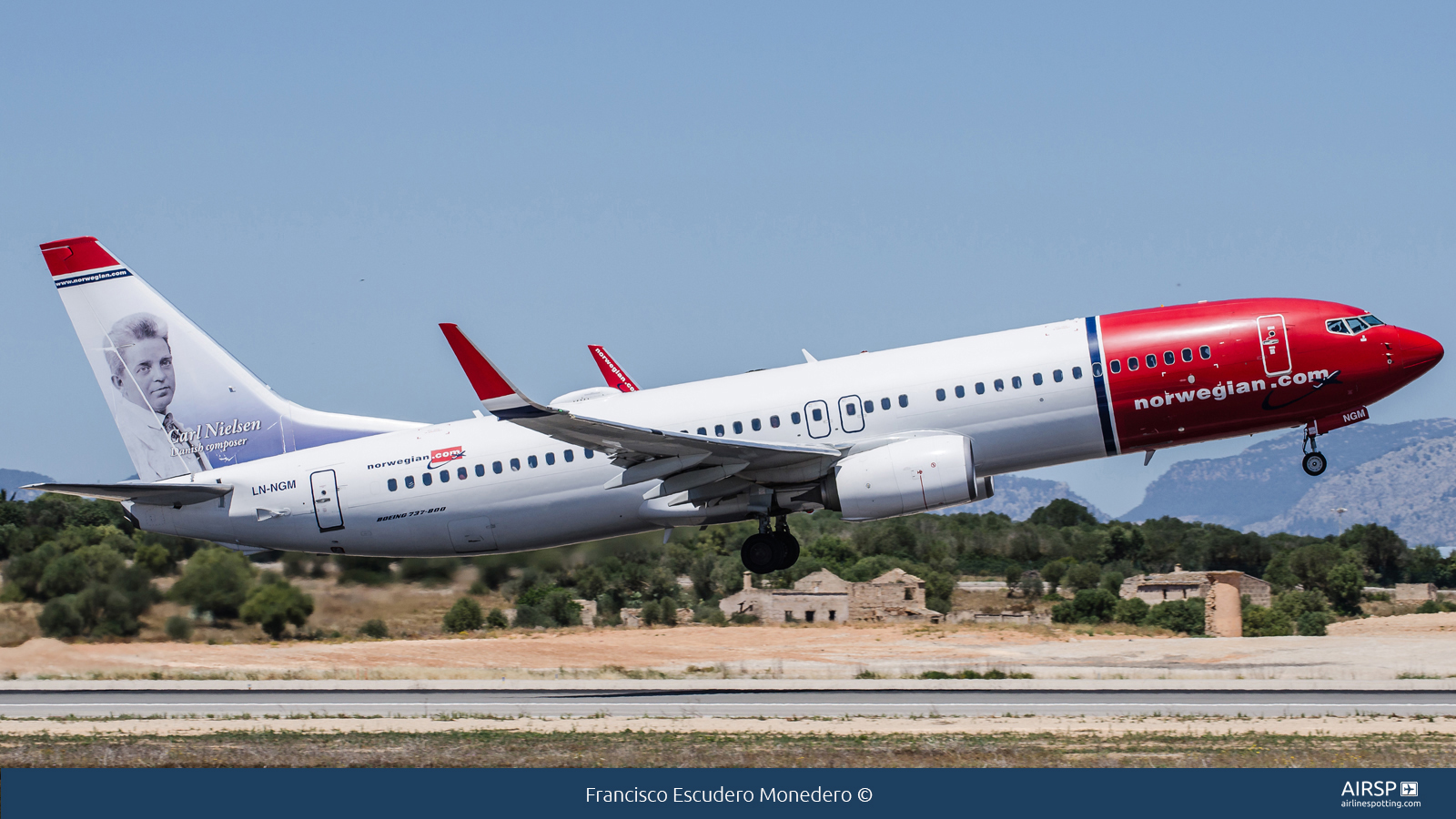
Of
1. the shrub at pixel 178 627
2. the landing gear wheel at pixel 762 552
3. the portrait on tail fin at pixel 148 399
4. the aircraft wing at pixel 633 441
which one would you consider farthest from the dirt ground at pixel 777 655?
the aircraft wing at pixel 633 441

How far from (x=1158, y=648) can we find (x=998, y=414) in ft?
117

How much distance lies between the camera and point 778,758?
2847 cm

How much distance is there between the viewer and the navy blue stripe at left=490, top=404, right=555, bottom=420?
3042 centimetres

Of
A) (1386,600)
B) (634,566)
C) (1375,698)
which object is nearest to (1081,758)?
(1375,698)

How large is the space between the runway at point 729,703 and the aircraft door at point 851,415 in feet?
22.0

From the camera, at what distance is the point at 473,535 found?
36.7 metres

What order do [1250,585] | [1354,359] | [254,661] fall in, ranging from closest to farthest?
[1354,359] → [254,661] → [1250,585]

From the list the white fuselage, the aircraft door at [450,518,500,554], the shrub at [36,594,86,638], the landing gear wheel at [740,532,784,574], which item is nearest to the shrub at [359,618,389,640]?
the white fuselage

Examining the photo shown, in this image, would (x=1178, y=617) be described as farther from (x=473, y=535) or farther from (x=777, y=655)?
(x=473, y=535)

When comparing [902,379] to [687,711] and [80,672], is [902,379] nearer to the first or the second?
[687,711]

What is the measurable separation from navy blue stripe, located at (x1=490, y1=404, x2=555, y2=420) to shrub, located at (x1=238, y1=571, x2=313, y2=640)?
1426 centimetres

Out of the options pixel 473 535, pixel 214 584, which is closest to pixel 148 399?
pixel 214 584

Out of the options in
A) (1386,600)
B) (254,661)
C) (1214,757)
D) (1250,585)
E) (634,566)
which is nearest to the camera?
(1214,757)

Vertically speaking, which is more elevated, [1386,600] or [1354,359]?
[1354,359]
